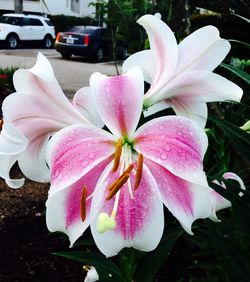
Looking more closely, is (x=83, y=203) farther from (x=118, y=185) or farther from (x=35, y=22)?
(x=35, y=22)

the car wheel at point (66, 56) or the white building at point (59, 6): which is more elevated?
the car wheel at point (66, 56)

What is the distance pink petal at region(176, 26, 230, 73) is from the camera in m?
0.64

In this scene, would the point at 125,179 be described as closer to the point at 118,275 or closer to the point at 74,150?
the point at 74,150

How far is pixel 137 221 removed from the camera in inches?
22.9

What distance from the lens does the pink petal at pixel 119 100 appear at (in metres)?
0.62

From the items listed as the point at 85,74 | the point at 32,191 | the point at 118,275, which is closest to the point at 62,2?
the point at 85,74

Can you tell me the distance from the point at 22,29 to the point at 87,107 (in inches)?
654

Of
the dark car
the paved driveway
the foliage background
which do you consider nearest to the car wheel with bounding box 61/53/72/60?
the paved driveway

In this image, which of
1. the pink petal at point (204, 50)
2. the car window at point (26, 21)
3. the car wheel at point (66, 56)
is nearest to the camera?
the pink petal at point (204, 50)

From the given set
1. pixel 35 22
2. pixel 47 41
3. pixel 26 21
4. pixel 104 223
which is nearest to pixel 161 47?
pixel 104 223

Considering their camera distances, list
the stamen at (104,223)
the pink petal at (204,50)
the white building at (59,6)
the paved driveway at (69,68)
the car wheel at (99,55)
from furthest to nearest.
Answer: the white building at (59,6)
the car wheel at (99,55)
the paved driveway at (69,68)
the pink petal at (204,50)
the stamen at (104,223)

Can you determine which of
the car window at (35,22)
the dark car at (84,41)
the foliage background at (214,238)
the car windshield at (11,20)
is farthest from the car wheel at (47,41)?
the foliage background at (214,238)

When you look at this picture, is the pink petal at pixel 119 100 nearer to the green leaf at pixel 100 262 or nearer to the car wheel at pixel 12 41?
the green leaf at pixel 100 262

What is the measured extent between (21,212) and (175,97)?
2626 mm
